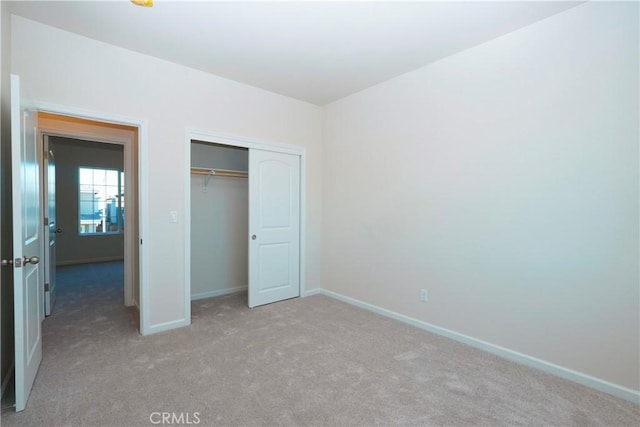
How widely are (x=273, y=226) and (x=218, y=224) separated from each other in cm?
86

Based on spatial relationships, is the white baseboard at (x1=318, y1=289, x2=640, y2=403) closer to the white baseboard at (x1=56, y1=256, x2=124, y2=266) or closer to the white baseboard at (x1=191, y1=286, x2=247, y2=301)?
the white baseboard at (x1=191, y1=286, x2=247, y2=301)

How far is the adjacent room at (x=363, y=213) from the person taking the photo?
2.06 m

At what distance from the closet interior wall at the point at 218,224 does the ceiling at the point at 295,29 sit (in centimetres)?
130

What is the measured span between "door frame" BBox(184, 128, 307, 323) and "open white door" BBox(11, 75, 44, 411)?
121cm

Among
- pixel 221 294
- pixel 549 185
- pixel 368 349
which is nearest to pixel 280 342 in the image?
pixel 368 349

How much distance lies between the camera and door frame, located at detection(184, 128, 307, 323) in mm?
3301

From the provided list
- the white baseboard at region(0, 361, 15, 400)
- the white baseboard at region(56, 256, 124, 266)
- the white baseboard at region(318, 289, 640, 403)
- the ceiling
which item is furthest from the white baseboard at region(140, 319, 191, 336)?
the white baseboard at region(56, 256, 124, 266)

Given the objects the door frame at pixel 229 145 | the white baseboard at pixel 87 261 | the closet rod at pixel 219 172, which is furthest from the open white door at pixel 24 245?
the white baseboard at pixel 87 261

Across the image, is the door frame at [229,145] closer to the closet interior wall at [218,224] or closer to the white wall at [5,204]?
the closet interior wall at [218,224]

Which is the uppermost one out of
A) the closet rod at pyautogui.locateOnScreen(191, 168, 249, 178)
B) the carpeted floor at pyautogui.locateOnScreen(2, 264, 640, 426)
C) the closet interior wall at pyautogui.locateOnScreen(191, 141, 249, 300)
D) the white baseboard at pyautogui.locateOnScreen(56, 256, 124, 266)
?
the closet rod at pyautogui.locateOnScreen(191, 168, 249, 178)

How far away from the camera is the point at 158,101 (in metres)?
3.10

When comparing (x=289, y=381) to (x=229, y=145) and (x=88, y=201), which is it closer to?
(x=229, y=145)

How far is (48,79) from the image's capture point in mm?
2566

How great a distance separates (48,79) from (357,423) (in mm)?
3489
